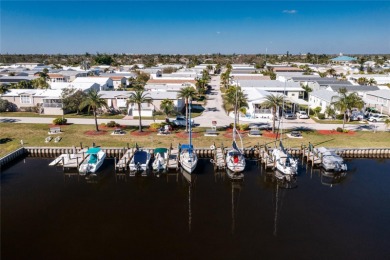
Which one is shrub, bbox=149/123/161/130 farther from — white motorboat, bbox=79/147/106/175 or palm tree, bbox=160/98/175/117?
white motorboat, bbox=79/147/106/175

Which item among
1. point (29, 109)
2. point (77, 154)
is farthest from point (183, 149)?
point (29, 109)

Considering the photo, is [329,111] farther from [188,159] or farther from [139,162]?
[139,162]

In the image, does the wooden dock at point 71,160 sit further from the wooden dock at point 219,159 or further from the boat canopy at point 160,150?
the wooden dock at point 219,159

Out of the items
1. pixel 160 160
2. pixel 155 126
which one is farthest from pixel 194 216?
pixel 155 126

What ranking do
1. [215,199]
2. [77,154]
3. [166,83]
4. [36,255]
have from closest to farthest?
[36,255]
[215,199]
[77,154]
[166,83]

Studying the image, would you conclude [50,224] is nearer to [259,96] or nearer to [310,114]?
[259,96]

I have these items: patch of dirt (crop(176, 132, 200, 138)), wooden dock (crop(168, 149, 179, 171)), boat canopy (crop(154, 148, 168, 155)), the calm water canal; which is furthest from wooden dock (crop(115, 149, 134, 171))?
patch of dirt (crop(176, 132, 200, 138))
